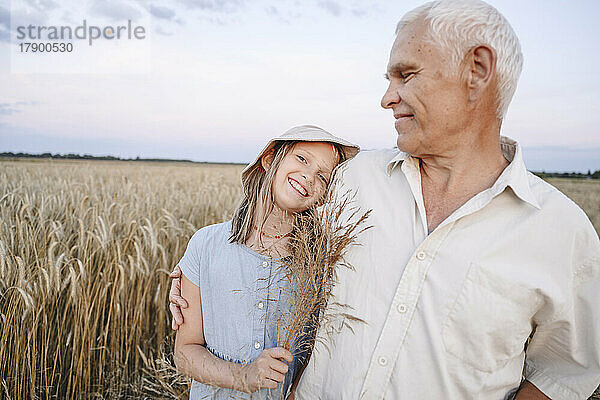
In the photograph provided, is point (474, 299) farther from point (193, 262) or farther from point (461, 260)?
point (193, 262)

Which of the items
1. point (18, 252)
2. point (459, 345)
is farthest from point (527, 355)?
point (18, 252)

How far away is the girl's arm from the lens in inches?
55.6

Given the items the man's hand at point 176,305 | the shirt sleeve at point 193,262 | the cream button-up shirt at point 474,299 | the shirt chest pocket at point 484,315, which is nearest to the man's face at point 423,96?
the cream button-up shirt at point 474,299

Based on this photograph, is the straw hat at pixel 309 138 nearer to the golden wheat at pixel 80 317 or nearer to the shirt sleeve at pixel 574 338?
the shirt sleeve at pixel 574 338

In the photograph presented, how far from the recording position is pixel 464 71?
1.48 meters

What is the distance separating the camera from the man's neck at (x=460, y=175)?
5.11ft

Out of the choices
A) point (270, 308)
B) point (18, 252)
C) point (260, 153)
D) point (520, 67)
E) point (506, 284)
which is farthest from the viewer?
point (18, 252)

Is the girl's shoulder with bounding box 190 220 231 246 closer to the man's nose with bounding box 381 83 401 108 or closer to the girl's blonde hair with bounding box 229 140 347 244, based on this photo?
the girl's blonde hair with bounding box 229 140 347 244

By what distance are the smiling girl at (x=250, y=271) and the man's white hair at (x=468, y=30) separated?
49cm

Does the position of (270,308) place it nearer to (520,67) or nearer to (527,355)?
(527,355)

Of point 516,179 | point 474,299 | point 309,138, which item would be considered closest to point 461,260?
point 474,299

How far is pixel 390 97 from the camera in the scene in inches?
61.1

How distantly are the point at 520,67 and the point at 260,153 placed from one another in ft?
3.15

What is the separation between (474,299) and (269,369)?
0.62m
